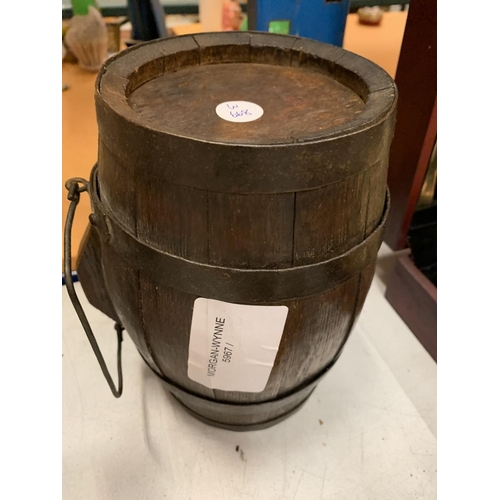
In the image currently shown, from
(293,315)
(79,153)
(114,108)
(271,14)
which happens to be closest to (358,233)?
(293,315)

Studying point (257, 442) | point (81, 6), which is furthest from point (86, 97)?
point (257, 442)

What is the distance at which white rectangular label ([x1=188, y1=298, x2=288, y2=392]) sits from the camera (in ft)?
2.60

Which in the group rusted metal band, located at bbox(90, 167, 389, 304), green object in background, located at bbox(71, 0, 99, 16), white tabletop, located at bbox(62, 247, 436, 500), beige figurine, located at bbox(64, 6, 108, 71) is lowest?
white tabletop, located at bbox(62, 247, 436, 500)

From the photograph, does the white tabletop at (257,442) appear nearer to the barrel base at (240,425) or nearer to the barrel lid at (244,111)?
the barrel base at (240,425)

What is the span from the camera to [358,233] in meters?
0.81

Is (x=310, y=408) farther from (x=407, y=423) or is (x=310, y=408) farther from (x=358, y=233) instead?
(x=358, y=233)

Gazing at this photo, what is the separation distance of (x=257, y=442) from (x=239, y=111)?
0.75 metres

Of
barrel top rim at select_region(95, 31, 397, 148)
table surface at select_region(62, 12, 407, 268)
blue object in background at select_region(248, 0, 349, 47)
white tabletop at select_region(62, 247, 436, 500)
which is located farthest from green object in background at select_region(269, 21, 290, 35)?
white tabletop at select_region(62, 247, 436, 500)

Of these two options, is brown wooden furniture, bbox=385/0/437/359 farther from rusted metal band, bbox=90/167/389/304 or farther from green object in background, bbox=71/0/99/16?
green object in background, bbox=71/0/99/16

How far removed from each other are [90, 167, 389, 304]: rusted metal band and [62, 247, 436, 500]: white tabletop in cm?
51

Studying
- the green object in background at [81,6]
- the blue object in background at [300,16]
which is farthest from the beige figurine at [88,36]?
the blue object in background at [300,16]

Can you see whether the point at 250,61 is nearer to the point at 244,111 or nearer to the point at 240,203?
the point at 244,111

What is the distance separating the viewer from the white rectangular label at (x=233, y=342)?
0.79 meters

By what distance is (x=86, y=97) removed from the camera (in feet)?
7.14
